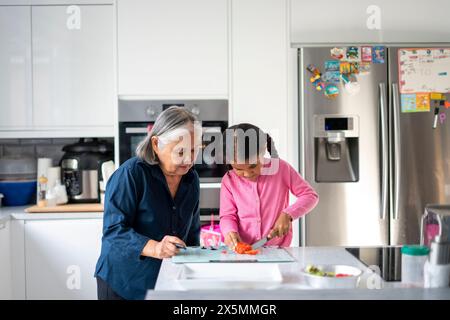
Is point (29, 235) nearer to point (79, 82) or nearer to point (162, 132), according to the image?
point (79, 82)

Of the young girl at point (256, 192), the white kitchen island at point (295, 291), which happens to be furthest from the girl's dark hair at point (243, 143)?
the white kitchen island at point (295, 291)

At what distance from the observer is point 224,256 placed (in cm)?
180

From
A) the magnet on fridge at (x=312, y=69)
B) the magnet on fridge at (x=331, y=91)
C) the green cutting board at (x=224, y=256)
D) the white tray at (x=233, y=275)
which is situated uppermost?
the magnet on fridge at (x=312, y=69)

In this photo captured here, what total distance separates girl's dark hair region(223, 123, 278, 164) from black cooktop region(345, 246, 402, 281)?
0.51 meters

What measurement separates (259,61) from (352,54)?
54 cm

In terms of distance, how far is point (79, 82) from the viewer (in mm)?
3469

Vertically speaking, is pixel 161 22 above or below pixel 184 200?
above

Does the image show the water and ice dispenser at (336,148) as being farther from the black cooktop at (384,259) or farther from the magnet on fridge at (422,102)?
the black cooktop at (384,259)

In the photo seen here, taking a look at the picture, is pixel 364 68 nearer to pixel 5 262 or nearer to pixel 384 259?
pixel 384 259

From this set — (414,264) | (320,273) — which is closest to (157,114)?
(320,273)

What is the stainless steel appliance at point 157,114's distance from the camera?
3385mm

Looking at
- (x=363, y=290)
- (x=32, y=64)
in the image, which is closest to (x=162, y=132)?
(x=363, y=290)
